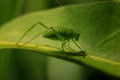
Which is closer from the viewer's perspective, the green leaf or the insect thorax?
the green leaf

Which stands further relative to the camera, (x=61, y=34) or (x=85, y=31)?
(x=61, y=34)

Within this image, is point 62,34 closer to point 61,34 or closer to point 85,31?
point 61,34

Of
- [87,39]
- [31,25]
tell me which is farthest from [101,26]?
[31,25]

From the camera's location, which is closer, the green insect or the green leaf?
the green leaf

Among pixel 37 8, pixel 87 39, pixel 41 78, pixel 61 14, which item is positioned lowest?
pixel 41 78

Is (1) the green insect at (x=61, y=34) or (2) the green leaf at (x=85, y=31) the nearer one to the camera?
(2) the green leaf at (x=85, y=31)

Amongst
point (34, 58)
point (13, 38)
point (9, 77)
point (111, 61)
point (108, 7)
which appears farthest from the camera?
point (34, 58)

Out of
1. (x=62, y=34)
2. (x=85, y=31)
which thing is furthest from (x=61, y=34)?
(x=85, y=31)

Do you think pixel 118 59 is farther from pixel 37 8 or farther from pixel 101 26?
pixel 37 8
